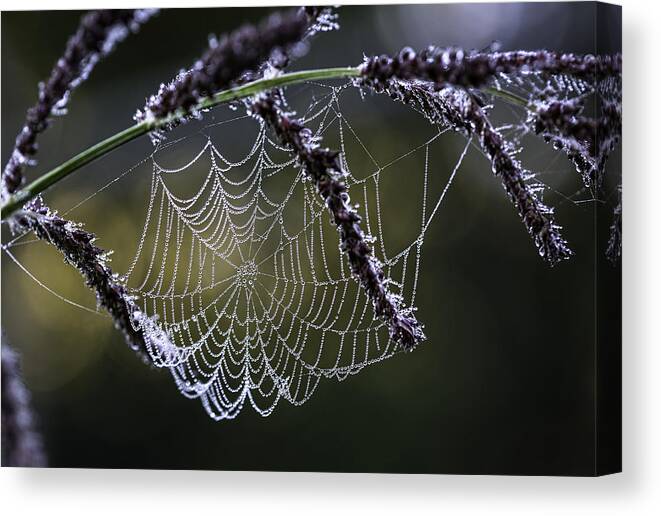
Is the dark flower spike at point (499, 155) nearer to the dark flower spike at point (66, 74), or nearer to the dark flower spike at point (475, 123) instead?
the dark flower spike at point (475, 123)

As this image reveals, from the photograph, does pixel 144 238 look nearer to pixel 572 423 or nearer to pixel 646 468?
pixel 572 423

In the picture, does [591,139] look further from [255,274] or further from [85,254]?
[85,254]

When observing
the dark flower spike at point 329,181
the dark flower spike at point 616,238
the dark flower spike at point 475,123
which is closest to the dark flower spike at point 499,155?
the dark flower spike at point 475,123

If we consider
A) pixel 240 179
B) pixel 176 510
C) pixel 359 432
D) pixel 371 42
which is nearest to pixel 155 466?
pixel 176 510

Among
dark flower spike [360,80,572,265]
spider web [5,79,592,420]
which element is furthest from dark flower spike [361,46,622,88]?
spider web [5,79,592,420]

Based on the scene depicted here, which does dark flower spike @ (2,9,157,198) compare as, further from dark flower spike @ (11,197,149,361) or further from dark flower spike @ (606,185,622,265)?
dark flower spike @ (606,185,622,265)

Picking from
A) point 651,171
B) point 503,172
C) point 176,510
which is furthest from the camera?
point 176,510
